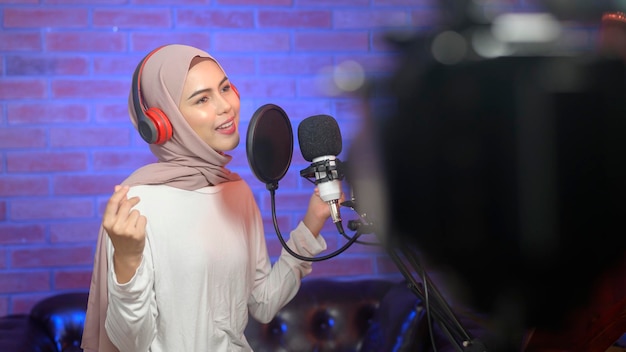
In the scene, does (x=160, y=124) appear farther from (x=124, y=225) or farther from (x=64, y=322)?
(x=64, y=322)

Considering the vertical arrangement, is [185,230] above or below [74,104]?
below

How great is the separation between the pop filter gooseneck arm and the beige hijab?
Result: 30 centimetres

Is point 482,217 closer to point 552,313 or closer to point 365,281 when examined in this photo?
point 552,313

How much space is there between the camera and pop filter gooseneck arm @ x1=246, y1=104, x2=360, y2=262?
0.99 metres

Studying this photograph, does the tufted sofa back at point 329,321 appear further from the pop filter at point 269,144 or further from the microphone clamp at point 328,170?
the microphone clamp at point 328,170

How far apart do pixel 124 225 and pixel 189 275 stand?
274 mm

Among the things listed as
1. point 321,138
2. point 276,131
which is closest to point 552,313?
point 321,138

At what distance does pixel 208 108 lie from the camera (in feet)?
4.40

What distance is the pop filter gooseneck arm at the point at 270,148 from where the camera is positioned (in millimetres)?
995

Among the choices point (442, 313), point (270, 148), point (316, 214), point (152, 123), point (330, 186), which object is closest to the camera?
point (442, 313)

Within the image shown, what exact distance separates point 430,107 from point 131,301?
965 mm

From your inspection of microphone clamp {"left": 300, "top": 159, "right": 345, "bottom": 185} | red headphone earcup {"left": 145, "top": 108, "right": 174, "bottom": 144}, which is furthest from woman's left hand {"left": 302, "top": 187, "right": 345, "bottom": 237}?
microphone clamp {"left": 300, "top": 159, "right": 345, "bottom": 185}

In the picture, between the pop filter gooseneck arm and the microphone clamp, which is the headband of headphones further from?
the microphone clamp

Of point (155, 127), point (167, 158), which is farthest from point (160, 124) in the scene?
point (167, 158)
